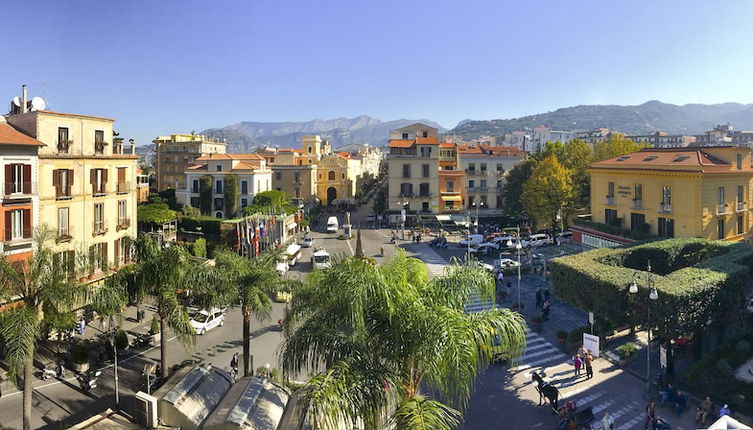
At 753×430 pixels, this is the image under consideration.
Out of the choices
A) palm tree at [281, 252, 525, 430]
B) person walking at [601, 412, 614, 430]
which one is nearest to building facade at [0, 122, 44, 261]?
palm tree at [281, 252, 525, 430]

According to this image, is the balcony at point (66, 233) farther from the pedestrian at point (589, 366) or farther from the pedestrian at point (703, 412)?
the pedestrian at point (703, 412)

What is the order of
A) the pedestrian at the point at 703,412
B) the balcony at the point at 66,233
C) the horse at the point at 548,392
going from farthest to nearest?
the balcony at the point at 66,233
the horse at the point at 548,392
the pedestrian at the point at 703,412

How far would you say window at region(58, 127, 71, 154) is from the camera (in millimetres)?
31969

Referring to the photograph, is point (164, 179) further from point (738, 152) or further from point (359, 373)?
point (359, 373)

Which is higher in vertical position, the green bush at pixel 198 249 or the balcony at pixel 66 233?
the balcony at pixel 66 233

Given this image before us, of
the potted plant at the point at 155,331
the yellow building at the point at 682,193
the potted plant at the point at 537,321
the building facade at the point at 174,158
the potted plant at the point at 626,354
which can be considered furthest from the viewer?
the building facade at the point at 174,158

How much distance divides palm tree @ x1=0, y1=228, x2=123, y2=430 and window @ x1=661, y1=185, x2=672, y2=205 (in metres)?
41.7

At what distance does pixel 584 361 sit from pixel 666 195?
2418 cm

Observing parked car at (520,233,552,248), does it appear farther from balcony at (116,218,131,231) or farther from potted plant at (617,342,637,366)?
balcony at (116,218,131,231)

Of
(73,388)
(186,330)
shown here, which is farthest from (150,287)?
(73,388)

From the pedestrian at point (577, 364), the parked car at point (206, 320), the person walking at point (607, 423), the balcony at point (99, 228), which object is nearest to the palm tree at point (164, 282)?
the parked car at point (206, 320)

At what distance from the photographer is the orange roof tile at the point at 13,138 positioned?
27.4 metres

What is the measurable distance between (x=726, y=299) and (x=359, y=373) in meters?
21.5

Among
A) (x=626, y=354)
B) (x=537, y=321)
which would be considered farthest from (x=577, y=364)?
(x=537, y=321)
